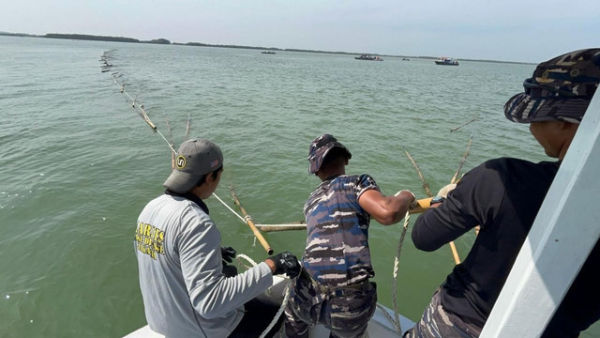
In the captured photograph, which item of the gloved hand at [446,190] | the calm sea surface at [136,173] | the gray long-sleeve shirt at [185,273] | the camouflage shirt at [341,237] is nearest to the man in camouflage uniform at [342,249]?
the camouflage shirt at [341,237]

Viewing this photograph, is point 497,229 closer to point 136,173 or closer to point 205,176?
point 205,176

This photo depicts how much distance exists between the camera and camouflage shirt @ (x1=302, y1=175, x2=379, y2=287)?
232 centimetres

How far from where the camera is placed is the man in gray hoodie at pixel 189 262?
1971mm

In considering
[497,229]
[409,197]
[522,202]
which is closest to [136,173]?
[409,197]

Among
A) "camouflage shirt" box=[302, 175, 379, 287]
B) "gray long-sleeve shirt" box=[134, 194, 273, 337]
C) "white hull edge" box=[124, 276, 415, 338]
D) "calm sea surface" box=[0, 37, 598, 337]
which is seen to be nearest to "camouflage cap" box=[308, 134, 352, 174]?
"camouflage shirt" box=[302, 175, 379, 287]

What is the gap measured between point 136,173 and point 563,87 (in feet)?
34.6

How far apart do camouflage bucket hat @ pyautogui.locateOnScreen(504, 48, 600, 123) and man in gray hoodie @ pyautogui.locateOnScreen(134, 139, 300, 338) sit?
1.88 meters

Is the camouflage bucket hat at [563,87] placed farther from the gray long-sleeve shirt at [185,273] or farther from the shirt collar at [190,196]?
the shirt collar at [190,196]

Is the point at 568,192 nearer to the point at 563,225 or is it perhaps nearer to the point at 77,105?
the point at 563,225

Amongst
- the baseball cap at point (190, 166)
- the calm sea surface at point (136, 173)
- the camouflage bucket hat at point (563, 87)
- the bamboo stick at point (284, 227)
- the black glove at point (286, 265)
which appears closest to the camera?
the camouflage bucket hat at point (563, 87)

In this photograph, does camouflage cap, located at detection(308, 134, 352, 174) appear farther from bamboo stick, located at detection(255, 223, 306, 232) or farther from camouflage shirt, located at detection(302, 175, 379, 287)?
bamboo stick, located at detection(255, 223, 306, 232)

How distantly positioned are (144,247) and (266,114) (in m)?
16.2

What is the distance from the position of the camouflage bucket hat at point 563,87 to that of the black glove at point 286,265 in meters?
1.80

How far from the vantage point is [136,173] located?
32.0ft
